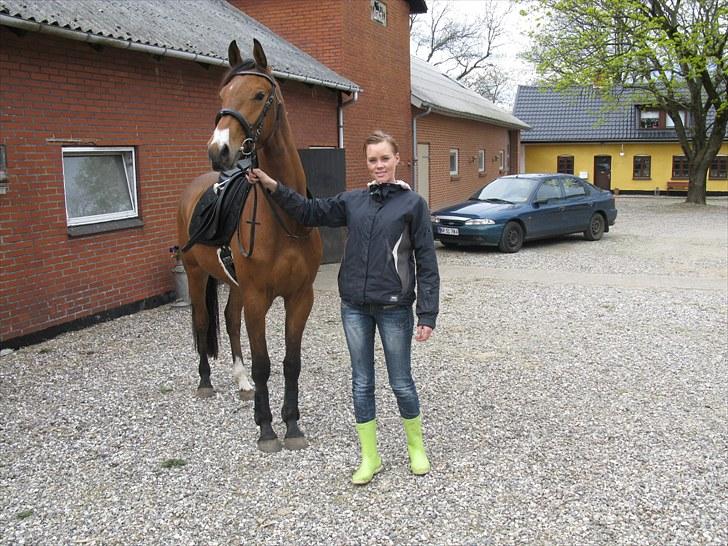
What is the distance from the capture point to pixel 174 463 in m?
4.32

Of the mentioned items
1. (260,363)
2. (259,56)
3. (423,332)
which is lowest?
(260,363)

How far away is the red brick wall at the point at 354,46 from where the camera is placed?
14.7m

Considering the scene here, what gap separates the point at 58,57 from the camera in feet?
25.2

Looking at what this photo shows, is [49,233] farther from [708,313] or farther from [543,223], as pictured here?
[543,223]

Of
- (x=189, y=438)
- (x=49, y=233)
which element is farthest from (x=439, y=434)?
(x=49, y=233)

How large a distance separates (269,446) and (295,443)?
0.55 feet

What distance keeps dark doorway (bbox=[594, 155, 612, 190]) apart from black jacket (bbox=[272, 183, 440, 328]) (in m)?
37.2

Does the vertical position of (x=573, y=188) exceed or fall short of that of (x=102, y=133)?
it falls short

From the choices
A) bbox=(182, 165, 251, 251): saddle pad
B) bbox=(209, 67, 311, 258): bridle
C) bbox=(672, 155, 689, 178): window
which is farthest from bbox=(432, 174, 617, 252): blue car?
bbox=(672, 155, 689, 178): window

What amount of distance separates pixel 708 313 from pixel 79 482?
751 cm

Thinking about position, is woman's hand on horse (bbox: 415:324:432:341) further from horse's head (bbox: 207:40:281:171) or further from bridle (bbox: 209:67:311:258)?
horse's head (bbox: 207:40:281:171)

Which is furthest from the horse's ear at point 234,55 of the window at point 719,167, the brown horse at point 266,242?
the window at point 719,167

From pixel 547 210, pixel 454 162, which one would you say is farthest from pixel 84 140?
pixel 454 162

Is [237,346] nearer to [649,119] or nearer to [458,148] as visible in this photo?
[458,148]
